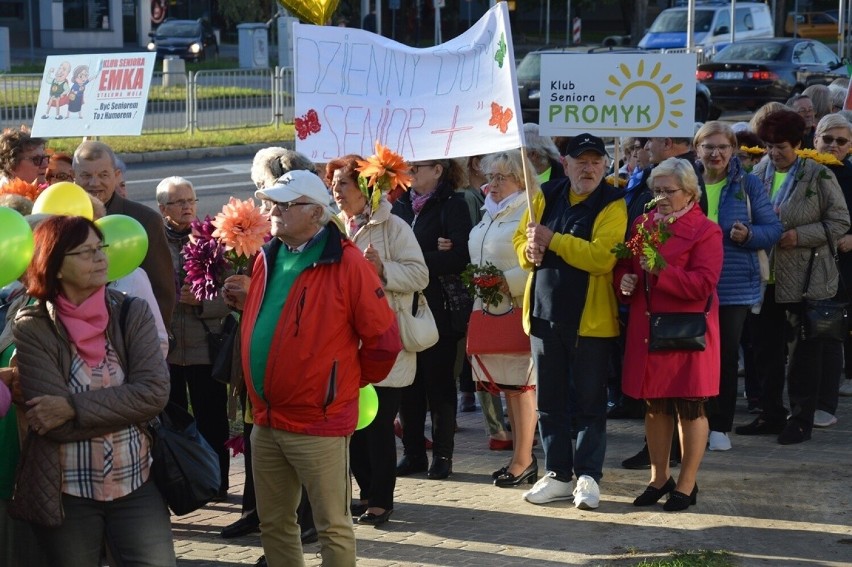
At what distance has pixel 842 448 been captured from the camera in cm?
823

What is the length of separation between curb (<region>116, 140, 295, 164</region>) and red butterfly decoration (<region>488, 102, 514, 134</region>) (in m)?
16.0

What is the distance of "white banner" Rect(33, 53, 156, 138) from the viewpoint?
8.72 m

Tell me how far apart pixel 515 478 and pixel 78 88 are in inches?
161

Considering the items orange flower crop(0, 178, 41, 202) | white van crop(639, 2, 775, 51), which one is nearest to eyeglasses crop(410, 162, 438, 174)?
orange flower crop(0, 178, 41, 202)

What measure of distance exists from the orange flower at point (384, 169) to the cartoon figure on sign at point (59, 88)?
3.50 m

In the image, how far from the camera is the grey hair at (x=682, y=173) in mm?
6871

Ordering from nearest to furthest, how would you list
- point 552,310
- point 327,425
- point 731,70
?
point 327,425 → point 552,310 → point 731,70

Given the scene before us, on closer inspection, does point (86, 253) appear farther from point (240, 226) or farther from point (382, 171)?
point (382, 171)

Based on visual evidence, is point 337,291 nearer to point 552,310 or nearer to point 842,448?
point 552,310

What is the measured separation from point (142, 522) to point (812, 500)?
4.00 m

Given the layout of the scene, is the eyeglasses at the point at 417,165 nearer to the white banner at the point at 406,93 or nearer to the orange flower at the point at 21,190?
the white banner at the point at 406,93

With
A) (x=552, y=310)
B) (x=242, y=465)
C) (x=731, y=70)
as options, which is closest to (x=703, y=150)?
(x=552, y=310)

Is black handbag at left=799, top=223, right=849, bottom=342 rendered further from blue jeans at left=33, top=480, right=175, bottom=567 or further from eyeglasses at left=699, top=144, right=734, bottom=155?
blue jeans at left=33, top=480, right=175, bottom=567

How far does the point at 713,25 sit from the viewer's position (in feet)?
127
